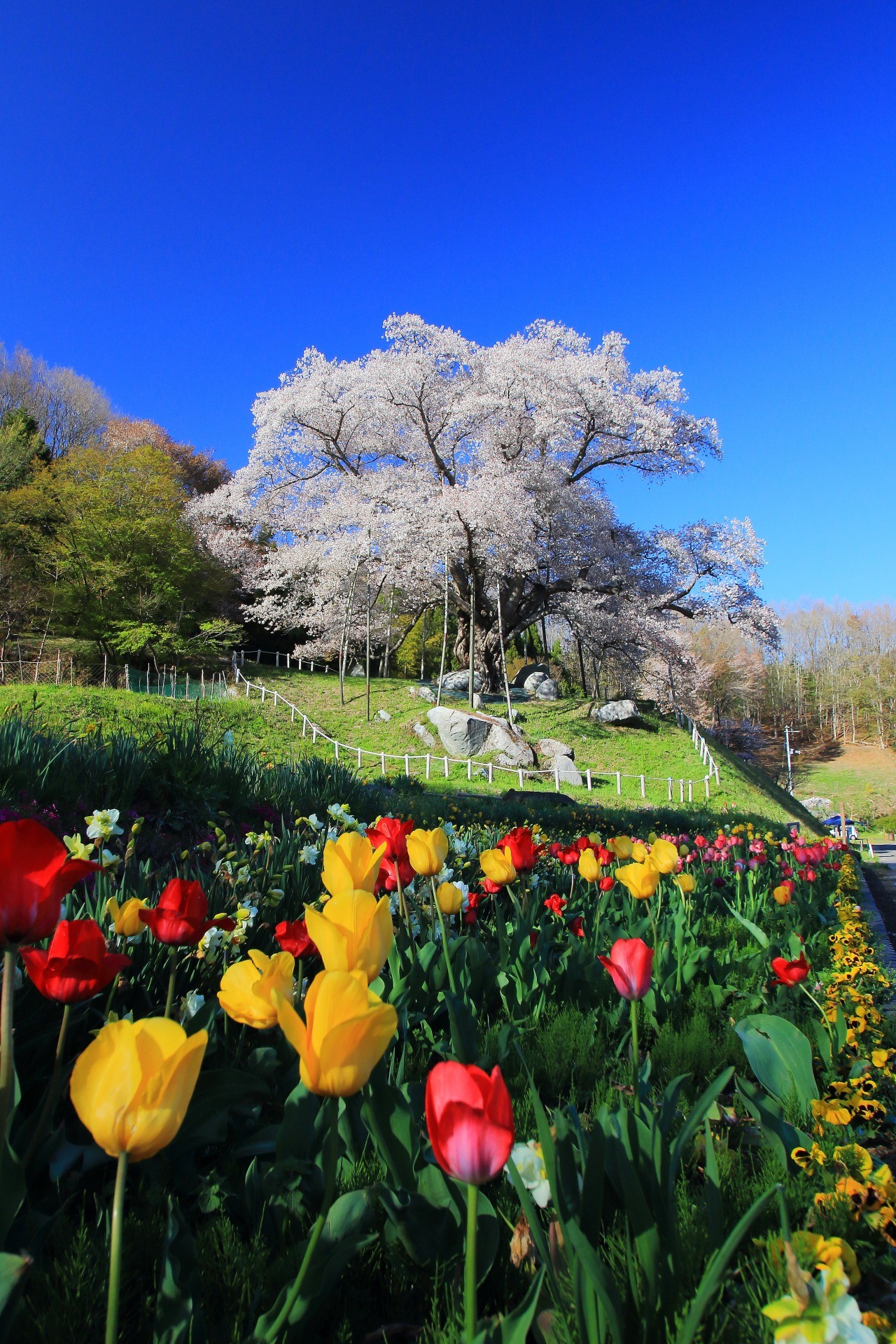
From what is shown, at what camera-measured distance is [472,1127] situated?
665 millimetres

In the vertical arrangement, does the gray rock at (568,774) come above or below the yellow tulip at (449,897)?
below

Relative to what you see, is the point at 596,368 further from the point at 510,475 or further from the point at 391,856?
the point at 391,856

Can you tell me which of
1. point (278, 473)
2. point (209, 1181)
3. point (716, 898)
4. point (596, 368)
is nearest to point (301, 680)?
point (278, 473)

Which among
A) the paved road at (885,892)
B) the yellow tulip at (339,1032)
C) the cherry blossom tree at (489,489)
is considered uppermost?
the cherry blossom tree at (489,489)

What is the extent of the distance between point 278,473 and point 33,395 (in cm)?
2093

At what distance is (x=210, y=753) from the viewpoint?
5.60 m

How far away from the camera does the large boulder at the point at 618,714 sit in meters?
20.6

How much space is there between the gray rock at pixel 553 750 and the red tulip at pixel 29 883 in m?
15.8

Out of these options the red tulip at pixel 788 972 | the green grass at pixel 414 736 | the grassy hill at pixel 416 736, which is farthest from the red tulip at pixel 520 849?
the grassy hill at pixel 416 736

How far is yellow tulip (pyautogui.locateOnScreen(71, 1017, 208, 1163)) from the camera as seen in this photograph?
673 millimetres

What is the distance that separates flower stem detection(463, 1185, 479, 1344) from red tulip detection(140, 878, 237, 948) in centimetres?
87

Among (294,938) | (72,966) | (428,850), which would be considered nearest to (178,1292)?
(72,966)

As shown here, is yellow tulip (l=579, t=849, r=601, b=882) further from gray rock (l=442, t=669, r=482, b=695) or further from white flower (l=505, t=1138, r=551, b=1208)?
gray rock (l=442, t=669, r=482, b=695)

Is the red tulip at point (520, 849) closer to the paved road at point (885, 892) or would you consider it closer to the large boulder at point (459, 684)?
the paved road at point (885, 892)
